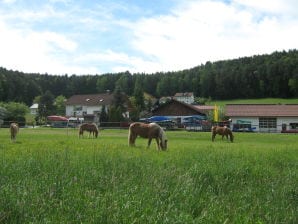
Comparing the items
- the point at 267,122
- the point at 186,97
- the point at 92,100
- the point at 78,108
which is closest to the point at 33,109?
the point at 78,108

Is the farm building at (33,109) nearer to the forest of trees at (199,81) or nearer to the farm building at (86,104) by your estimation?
the forest of trees at (199,81)

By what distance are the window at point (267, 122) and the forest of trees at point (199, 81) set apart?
3958cm

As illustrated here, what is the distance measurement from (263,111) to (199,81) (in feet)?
274

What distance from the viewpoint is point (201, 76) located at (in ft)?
531

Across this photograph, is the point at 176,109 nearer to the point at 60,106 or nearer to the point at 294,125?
the point at 294,125

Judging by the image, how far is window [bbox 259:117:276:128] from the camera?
81375 millimetres

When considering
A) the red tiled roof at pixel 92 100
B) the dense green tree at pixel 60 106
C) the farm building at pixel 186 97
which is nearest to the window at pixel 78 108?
the red tiled roof at pixel 92 100

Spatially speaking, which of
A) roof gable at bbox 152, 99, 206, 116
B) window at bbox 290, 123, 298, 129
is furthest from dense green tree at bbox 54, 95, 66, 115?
window at bbox 290, 123, 298, 129

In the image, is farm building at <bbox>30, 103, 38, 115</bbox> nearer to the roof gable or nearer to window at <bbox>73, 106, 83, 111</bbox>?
Result: window at <bbox>73, 106, 83, 111</bbox>

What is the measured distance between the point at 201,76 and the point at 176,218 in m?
158

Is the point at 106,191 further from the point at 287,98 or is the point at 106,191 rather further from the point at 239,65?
the point at 239,65

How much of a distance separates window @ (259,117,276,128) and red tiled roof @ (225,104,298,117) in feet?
3.16

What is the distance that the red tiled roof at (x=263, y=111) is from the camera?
80812 mm

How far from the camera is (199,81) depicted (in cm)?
16550
